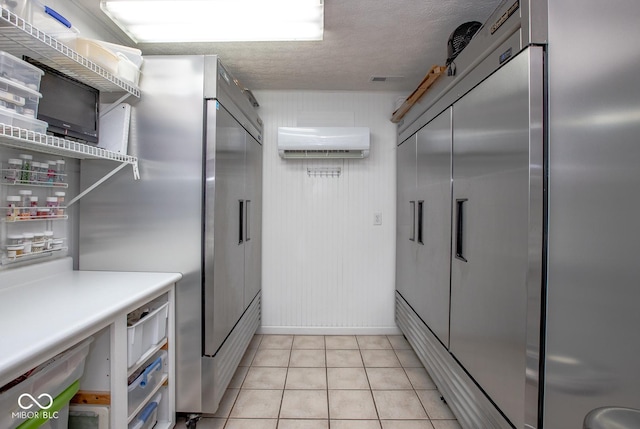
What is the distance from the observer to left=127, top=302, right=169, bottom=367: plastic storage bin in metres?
1.29

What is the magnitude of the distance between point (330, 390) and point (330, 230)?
1.48 metres

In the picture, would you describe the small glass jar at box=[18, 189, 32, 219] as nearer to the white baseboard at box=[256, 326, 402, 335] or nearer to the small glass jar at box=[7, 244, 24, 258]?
the small glass jar at box=[7, 244, 24, 258]

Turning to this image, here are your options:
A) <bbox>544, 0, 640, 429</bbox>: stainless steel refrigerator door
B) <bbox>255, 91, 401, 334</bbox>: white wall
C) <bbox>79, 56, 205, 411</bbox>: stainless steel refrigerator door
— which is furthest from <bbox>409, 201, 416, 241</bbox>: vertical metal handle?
<bbox>79, 56, 205, 411</bbox>: stainless steel refrigerator door

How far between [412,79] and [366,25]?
3.30 ft

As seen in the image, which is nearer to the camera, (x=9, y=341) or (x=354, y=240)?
(x=9, y=341)

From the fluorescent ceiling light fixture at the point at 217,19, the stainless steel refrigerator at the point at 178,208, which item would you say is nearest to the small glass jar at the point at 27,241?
the stainless steel refrigerator at the point at 178,208

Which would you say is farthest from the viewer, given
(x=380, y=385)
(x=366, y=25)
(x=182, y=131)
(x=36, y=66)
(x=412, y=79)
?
(x=412, y=79)

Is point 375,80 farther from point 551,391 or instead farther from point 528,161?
point 551,391

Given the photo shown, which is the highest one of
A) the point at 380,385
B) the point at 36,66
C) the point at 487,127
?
the point at 36,66

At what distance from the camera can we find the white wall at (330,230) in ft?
10.0

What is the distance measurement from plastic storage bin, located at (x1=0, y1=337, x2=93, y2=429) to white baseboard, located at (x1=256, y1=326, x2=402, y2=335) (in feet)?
6.62

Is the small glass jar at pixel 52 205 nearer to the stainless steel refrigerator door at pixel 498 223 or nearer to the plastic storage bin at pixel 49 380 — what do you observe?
the plastic storage bin at pixel 49 380

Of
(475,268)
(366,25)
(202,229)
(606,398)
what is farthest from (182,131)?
(606,398)

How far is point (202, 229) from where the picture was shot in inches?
65.4
